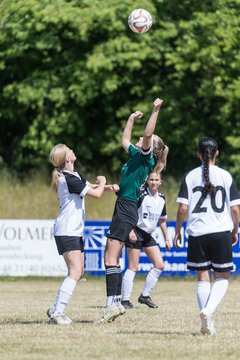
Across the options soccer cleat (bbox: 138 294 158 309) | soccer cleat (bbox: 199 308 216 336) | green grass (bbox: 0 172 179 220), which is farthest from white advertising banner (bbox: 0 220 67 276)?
soccer cleat (bbox: 199 308 216 336)

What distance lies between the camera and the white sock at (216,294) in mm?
8797

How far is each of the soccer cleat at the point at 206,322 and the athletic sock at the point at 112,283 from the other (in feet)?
5.07

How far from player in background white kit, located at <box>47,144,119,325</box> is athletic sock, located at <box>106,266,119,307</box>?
32 cm

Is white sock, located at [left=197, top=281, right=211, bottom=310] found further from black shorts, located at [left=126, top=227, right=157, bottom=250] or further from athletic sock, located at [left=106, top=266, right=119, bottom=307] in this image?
black shorts, located at [left=126, top=227, right=157, bottom=250]

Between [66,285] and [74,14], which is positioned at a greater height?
[74,14]

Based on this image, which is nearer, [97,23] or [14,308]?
[14,308]

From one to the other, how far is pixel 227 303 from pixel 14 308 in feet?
9.51

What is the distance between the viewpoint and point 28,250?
60.4ft

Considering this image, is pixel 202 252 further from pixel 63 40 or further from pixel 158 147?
pixel 63 40

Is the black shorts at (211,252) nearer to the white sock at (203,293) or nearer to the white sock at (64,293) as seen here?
the white sock at (203,293)

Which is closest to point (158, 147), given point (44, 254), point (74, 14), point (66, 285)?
point (66, 285)

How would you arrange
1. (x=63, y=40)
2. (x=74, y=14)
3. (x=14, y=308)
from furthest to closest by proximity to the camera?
1. (x=63, y=40)
2. (x=74, y=14)
3. (x=14, y=308)

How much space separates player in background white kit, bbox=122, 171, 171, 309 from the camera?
1259 cm

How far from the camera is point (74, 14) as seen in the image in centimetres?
2319
